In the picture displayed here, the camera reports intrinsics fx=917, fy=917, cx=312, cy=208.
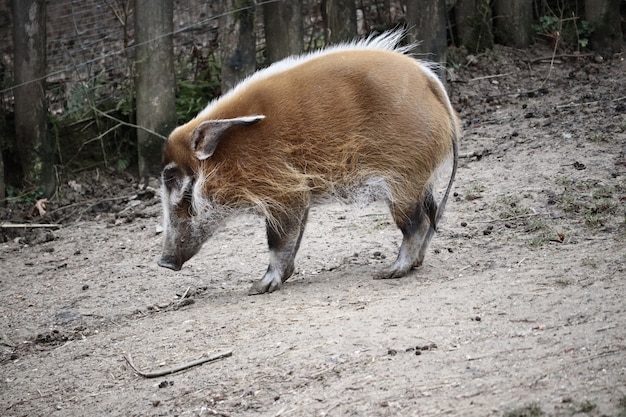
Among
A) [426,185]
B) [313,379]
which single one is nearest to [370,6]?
[426,185]

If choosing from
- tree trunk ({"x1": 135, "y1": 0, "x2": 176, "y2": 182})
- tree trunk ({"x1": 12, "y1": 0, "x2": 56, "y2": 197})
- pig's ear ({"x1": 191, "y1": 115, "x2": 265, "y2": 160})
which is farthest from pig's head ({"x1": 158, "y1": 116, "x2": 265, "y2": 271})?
tree trunk ({"x1": 12, "y1": 0, "x2": 56, "y2": 197})

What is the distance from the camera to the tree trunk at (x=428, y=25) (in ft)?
27.5

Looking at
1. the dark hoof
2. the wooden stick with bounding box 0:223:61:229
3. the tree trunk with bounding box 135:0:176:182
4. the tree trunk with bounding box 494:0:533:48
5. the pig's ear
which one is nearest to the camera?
the pig's ear

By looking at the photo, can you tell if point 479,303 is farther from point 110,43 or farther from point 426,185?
point 110,43

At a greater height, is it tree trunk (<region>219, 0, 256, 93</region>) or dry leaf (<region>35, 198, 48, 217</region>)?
tree trunk (<region>219, 0, 256, 93</region>)

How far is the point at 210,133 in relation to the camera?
5613mm

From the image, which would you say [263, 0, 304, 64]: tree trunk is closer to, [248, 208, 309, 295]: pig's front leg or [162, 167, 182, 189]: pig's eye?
[162, 167, 182, 189]: pig's eye

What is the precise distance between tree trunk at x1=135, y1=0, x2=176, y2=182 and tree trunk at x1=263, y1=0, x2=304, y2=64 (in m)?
0.89

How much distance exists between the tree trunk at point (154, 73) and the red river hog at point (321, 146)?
237cm

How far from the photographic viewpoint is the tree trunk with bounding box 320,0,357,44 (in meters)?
8.41

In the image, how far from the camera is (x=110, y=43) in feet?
29.4

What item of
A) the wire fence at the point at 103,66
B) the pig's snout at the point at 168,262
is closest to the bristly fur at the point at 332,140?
the pig's snout at the point at 168,262

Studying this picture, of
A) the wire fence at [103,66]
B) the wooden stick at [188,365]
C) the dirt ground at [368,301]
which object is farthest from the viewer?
the wire fence at [103,66]

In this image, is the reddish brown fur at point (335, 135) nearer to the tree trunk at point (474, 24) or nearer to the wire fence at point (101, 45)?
the wire fence at point (101, 45)
